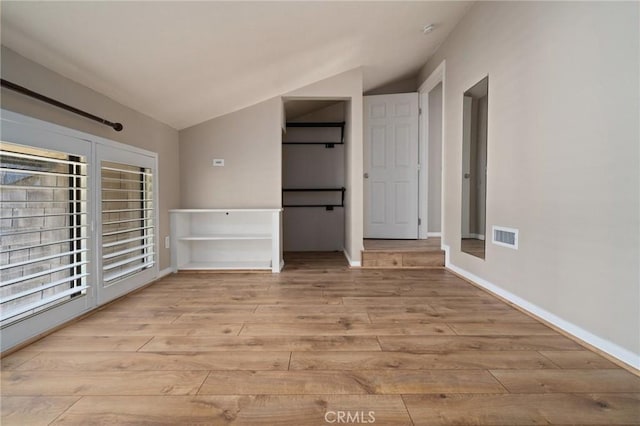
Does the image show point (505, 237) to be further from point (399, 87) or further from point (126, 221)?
point (399, 87)

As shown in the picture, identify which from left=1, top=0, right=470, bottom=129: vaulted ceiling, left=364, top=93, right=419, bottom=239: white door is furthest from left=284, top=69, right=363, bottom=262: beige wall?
left=364, top=93, right=419, bottom=239: white door

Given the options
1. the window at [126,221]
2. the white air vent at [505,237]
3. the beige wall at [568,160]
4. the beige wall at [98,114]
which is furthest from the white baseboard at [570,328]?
the beige wall at [98,114]

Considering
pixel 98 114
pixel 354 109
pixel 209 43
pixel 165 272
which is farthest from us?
pixel 354 109

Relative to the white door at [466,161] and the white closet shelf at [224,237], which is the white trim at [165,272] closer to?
the white closet shelf at [224,237]

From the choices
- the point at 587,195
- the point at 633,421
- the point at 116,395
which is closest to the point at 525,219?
the point at 587,195

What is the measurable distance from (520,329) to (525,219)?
82 cm

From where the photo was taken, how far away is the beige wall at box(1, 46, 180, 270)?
5.35 feet

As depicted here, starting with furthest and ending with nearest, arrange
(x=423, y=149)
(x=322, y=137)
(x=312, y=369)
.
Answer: (x=322, y=137), (x=423, y=149), (x=312, y=369)

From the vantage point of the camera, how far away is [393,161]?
4.39 metres

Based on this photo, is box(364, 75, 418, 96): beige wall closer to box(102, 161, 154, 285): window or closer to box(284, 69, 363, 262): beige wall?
box(284, 69, 363, 262): beige wall

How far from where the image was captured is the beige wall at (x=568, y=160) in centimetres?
150

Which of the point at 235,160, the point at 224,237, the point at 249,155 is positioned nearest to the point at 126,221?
the point at 224,237

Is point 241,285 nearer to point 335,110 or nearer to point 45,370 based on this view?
point 45,370

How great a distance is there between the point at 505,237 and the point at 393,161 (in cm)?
217
